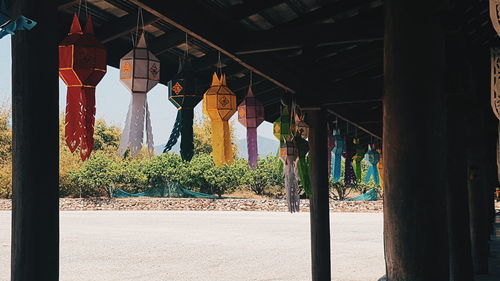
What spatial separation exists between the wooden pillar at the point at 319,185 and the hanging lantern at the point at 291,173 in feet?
0.62

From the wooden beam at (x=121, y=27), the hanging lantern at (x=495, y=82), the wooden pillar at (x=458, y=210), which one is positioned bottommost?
the wooden pillar at (x=458, y=210)

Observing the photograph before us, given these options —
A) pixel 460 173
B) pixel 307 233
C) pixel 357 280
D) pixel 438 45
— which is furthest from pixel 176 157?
pixel 438 45

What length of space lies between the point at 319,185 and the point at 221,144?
92.3 inches

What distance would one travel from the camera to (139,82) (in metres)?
3.74

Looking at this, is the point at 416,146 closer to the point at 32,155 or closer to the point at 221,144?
the point at 221,144

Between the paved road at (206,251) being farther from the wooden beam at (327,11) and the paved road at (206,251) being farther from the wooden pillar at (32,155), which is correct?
the wooden pillar at (32,155)

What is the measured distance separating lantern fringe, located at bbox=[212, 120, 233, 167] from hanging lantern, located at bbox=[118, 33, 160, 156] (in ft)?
3.35

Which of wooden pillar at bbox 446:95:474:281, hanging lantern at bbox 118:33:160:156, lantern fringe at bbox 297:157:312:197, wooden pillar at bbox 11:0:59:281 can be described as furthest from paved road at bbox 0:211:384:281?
wooden pillar at bbox 11:0:59:281

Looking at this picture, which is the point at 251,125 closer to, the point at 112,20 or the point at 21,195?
the point at 112,20

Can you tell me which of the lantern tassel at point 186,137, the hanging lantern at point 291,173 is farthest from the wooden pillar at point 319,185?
the lantern tassel at point 186,137

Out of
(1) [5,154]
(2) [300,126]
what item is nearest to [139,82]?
(2) [300,126]

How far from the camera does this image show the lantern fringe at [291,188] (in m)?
6.68

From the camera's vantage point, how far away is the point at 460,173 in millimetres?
6645

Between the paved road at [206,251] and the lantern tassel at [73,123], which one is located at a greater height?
the lantern tassel at [73,123]
